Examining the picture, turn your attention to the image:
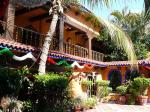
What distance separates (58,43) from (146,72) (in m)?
8.86

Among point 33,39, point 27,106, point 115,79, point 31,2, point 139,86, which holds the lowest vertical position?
point 27,106

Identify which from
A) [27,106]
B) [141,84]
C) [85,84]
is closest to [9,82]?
[27,106]

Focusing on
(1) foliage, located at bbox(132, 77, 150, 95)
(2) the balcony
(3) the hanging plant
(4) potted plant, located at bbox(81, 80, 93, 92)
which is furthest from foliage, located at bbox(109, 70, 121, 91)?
(3) the hanging plant

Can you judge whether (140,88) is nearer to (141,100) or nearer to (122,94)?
(141,100)

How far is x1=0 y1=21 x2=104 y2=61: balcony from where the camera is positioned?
41.5ft

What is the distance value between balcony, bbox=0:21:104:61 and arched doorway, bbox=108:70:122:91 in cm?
185

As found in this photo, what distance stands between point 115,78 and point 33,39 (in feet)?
30.5

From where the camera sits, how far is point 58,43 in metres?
16.5

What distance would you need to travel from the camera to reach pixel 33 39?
1733 centimetres

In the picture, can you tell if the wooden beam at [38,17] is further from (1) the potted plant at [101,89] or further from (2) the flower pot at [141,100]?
(2) the flower pot at [141,100]

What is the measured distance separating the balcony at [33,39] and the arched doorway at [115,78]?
1.85 m

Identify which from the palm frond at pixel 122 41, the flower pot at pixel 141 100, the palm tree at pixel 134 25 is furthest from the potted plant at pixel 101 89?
the palm tree at pixel 134 25

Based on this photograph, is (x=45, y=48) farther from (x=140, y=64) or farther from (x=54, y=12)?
(x=140, y=64)

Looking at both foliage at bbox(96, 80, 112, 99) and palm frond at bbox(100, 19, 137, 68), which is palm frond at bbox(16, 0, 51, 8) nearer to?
palm frond at bbox(100, 19, 137, 68)
